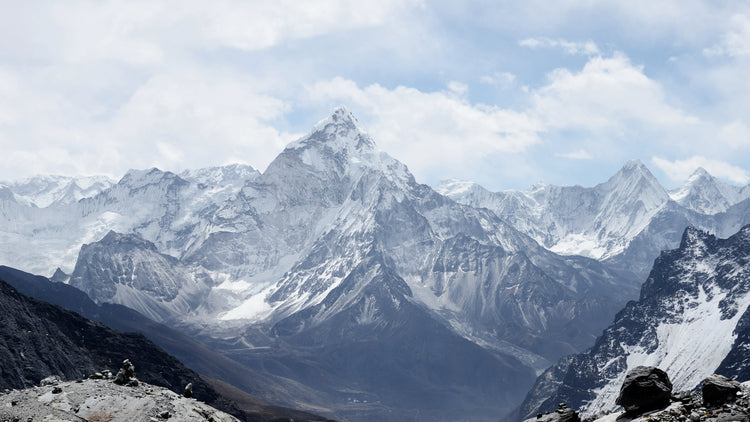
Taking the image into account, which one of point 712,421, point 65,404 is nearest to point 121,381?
point 65,404

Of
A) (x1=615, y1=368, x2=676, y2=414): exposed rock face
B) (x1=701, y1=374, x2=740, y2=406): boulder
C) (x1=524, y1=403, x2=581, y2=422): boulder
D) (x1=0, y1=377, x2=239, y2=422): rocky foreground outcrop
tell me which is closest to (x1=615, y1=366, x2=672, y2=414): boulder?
(x1=615, y1=368, x2=676, y2=414): exposed rock face

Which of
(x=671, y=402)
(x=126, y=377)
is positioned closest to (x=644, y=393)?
(x=671, y=402)

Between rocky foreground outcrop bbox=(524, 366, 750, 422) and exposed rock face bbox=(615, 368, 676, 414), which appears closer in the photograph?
rocky foreground outcrop bbox=(524, 366, 750, 422)

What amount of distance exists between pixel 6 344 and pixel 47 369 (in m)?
12.1

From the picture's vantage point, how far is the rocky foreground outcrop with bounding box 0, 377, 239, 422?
4738 cm

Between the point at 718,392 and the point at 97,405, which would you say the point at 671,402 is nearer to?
the point at 718,392

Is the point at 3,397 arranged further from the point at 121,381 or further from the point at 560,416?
the point at 560,416

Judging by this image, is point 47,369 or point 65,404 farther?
point 47,369

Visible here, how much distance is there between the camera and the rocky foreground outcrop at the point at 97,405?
4738cm

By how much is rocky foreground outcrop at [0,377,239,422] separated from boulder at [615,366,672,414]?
89.7 feet

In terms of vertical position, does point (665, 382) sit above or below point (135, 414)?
above

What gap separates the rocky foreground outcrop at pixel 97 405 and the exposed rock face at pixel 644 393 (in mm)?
27331

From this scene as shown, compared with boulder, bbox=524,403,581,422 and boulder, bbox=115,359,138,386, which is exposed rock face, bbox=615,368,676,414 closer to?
boulder, bbox=524,403,581,422

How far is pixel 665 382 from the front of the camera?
4366 centimetres
